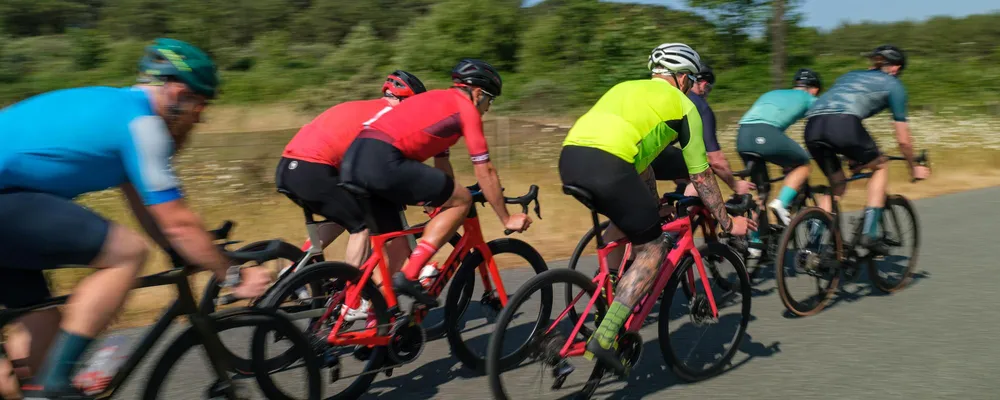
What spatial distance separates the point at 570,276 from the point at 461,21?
77.7 ft

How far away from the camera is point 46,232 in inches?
129

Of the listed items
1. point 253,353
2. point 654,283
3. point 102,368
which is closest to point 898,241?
point 654,283

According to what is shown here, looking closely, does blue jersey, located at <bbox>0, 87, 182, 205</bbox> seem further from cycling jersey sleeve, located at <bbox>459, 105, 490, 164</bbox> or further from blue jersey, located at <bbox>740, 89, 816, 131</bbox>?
blue jersey, located at <bbox>740, 89, 816, 131</bbox>

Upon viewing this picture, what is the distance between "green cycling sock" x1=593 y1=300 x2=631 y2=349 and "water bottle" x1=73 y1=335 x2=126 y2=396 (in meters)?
2.16

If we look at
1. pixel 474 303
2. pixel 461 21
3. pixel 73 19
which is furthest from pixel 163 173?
pixel 73 19

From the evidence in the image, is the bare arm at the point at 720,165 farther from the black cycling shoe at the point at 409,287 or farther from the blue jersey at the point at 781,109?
the blue jersey at the point at 781,109

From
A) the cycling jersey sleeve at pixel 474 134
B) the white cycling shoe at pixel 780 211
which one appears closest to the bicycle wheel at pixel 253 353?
the cycling jersey sleeve at pixel 474 134

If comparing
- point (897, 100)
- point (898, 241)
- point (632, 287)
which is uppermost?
point (897, 100)

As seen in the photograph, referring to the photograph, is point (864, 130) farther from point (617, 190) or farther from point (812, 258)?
point (617, 190)

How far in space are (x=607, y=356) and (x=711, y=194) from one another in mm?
1098

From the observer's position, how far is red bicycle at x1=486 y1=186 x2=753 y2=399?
14.8ft

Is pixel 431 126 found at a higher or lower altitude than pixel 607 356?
higher

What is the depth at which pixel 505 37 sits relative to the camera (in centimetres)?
2802

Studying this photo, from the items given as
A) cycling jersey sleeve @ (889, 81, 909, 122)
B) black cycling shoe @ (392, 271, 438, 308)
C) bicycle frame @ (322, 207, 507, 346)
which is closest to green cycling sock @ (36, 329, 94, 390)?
bicycle frame @ (322, 207, 507, 346)
